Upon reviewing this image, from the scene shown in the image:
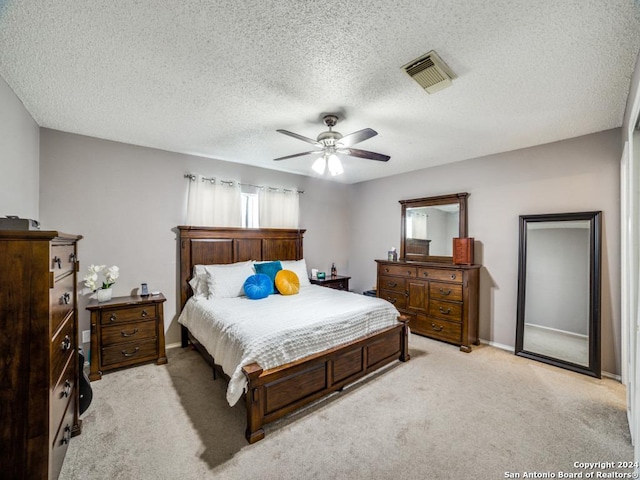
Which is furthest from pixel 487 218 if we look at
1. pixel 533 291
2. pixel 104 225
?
pixel 104 225

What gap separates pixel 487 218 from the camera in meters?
3.78

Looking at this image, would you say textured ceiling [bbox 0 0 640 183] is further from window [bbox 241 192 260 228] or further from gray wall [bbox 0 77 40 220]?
window [bbox 241 192 260 228]

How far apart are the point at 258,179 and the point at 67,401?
3.37 m

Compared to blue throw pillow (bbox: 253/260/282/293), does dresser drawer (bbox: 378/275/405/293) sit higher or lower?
lower

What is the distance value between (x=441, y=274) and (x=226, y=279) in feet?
9.35

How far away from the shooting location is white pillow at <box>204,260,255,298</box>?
3307 millimetres

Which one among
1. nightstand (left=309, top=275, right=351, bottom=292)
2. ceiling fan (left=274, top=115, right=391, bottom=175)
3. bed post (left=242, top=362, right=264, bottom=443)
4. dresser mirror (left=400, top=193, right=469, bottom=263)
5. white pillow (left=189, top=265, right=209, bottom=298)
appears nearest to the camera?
bed post (left=242, top=362, right=264, bottom=443)

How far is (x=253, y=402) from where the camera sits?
1.94 meters

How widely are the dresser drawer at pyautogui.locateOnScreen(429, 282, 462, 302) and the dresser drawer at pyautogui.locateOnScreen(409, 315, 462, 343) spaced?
0.32 meters

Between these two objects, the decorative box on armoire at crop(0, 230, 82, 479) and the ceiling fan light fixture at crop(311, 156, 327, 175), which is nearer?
the decorative box on armoire at crop(0, 230, 82, 479)

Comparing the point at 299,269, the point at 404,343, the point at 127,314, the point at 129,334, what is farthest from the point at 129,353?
the point at 404,343

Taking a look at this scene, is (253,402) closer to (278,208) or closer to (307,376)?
(307,376)

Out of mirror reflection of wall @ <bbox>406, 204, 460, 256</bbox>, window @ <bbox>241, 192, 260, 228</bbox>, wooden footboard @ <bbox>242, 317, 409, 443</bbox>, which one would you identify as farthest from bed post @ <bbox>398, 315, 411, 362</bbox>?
window @ <bbox>241, 192, 260, 228</bbox>

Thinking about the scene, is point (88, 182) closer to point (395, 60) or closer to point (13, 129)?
point (13, 129)
